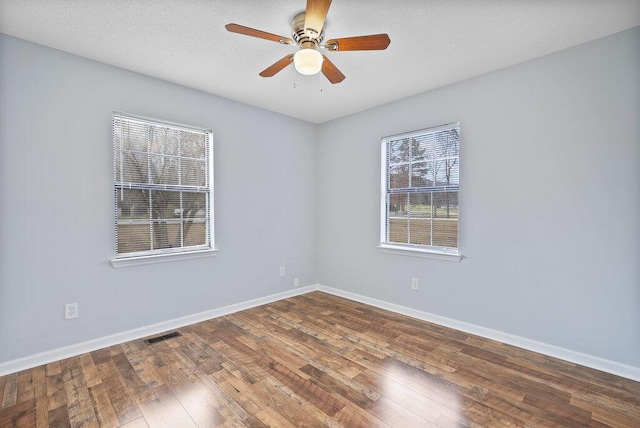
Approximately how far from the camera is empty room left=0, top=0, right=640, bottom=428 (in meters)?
1.96

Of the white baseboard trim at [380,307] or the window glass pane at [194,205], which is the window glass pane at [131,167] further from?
the white baseboard trim at [380,307]

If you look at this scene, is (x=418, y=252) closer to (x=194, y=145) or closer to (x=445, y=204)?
(x=445, y=204)

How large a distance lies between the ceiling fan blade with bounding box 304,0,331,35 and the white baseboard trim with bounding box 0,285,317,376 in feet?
9.59

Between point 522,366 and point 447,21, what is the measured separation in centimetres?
259

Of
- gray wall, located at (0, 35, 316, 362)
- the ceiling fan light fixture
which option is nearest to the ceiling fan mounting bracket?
the ceiling fan light fixture

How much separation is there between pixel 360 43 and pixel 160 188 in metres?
2.30

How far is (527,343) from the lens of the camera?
2633mm

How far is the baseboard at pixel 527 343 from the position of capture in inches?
88.1

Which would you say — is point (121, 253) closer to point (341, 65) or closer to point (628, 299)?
point (341, 65)

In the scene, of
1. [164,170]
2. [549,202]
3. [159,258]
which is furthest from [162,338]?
[549,202]

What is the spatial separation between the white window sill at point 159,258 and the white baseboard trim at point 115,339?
0.62 m

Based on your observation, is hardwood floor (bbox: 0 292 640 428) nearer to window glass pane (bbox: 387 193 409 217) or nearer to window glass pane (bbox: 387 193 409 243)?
window glass pane (bbox: 387 193 409 243)

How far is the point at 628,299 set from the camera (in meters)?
2.22

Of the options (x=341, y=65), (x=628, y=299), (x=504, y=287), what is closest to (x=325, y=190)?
(x=341, y=65)
